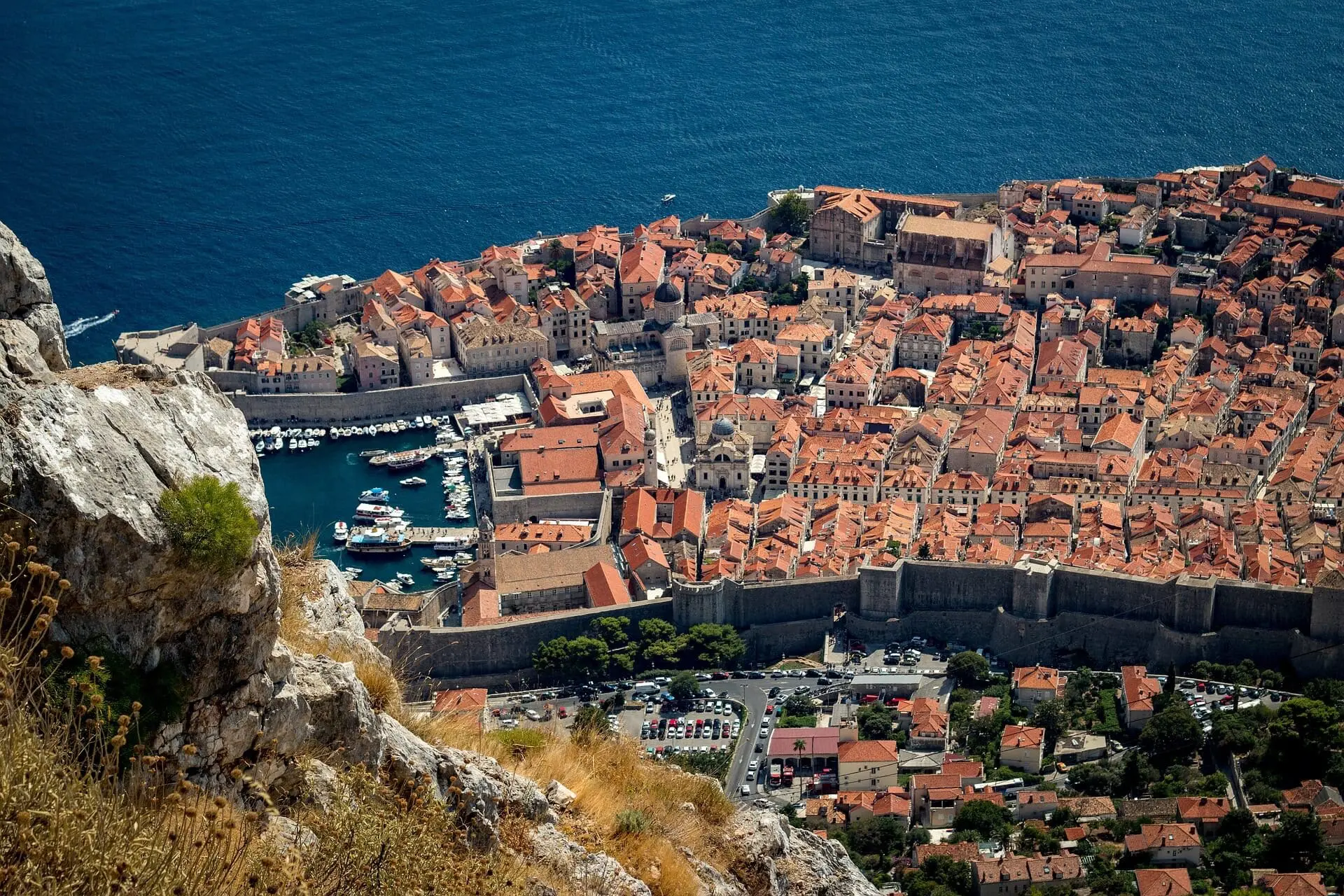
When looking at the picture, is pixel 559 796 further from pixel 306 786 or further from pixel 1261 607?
pixel 1261 607

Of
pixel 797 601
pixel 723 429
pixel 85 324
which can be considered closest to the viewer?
pixel 797 601

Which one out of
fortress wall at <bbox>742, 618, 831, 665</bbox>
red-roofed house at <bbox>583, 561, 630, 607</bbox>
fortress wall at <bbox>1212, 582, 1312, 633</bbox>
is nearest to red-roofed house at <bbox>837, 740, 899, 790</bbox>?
fortress wall at <bbox>742, 618, 831, 665</bbox>

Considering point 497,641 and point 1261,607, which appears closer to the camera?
point 1261,607

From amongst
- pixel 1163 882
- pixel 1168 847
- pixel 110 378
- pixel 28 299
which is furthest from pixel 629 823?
pixel 1168 847

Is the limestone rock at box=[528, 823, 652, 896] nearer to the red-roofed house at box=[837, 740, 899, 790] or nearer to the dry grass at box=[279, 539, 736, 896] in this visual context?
the dry grass at box=[279, 539, 736, 896]

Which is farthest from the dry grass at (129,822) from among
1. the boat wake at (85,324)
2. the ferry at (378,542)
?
the boat wake at (85,324)

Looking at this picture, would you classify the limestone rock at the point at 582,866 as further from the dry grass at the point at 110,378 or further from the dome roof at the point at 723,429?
the dome roof at the point at 723,429
